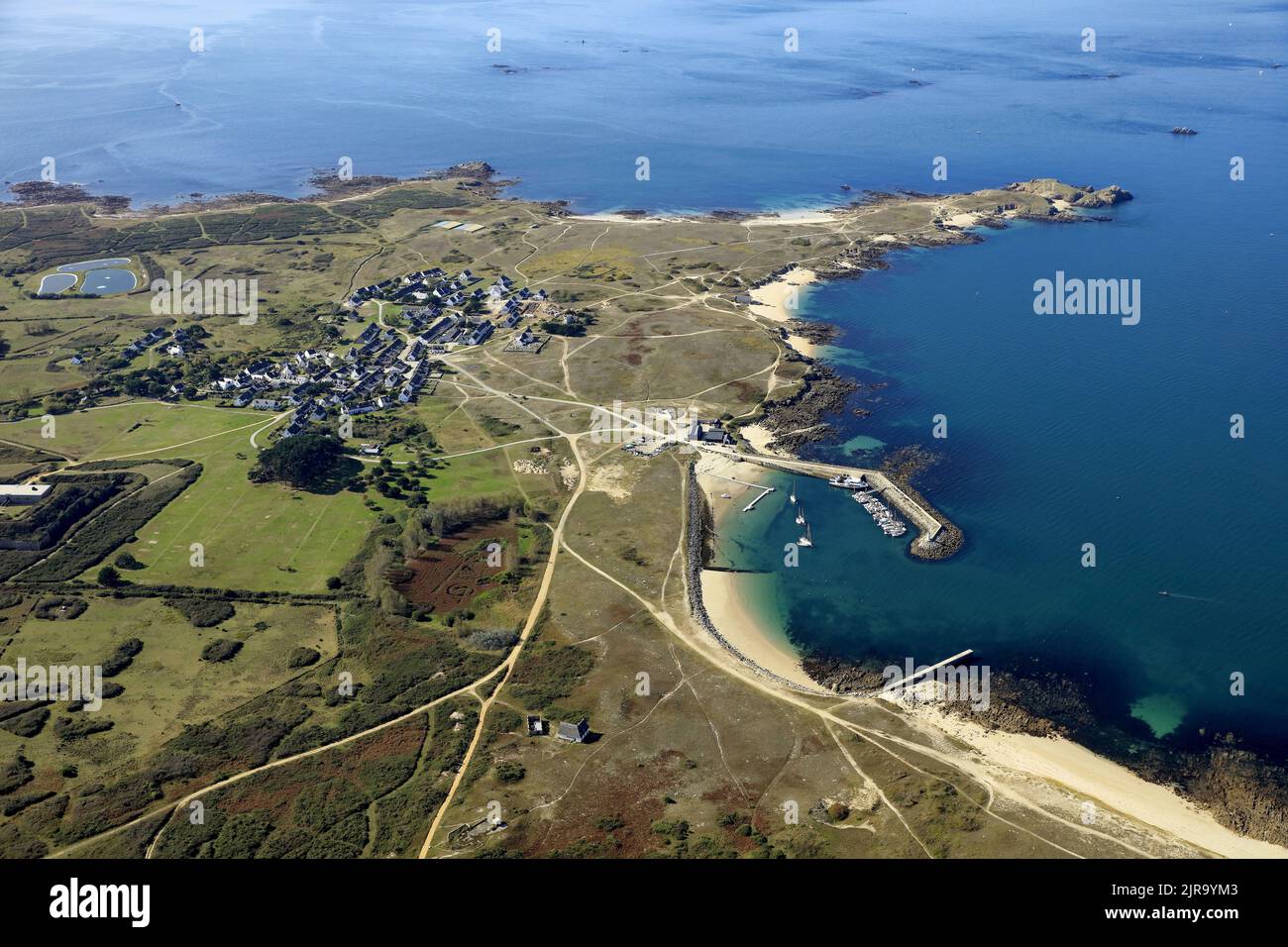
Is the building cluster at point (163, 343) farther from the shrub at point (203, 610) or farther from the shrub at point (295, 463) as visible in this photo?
the shrub at point (203, 610)

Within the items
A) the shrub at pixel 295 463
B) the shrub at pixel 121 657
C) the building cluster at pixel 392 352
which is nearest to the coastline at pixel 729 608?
the shrub at pixel 295 463

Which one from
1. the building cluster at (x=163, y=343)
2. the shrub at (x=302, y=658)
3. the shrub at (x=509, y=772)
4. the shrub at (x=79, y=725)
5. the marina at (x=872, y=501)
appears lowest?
the shrub at (x=509, y=772)

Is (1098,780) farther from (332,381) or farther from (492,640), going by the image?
(332,381)

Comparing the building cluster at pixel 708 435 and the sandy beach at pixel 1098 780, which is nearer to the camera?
the sandy beach at pixel 1098 780

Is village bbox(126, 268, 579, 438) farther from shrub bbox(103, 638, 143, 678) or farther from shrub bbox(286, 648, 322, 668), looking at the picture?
shrub bbox(286, 648, 322, 668)

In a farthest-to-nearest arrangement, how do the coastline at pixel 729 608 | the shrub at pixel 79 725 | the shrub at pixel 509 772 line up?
the coastline at pixel 729 608 → the shrub at pixel 79 725 → the shrub at pixel 509 772

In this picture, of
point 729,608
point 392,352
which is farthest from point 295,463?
point 729,608
